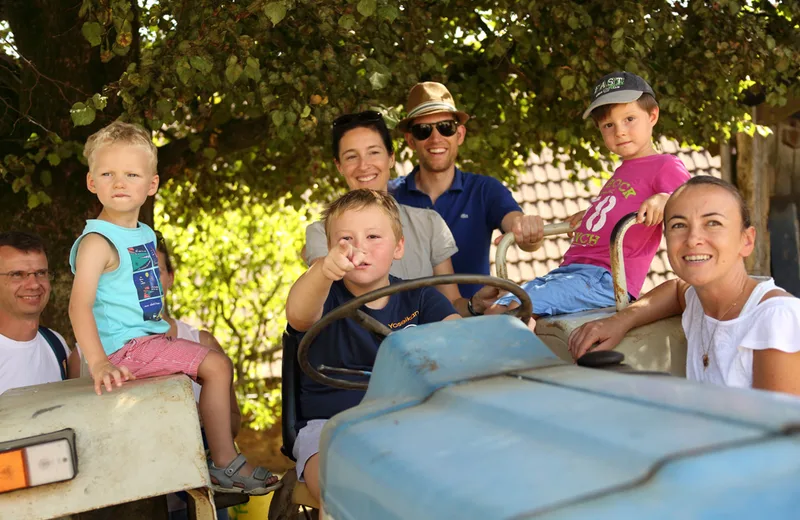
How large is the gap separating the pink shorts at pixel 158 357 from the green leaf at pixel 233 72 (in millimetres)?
1541

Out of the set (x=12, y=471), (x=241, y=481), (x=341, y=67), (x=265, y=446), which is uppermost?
(x=341, y=67)

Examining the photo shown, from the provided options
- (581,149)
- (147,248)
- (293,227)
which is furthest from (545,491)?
(293,227)

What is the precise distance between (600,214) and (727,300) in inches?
37.0

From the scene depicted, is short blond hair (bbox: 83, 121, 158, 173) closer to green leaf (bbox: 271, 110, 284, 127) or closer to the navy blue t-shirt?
the navy blue t-shirt

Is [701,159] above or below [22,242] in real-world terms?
above

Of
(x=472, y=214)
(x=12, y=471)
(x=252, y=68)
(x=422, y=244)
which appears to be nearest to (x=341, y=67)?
(x=252, y=68)

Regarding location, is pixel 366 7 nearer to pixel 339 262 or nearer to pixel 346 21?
pixel 346 21

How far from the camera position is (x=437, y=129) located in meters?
3.70

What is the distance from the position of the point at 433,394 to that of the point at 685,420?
0.53m

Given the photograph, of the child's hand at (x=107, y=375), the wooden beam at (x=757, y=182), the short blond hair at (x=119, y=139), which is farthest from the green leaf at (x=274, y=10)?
the wooden beam at (x=757, y=182)

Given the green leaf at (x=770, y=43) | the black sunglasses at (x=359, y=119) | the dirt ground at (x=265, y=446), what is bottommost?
the dirt ground at (x=265, y=446)

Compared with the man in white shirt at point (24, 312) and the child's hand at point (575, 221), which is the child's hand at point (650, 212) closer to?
the child's hand at point (575, 221)

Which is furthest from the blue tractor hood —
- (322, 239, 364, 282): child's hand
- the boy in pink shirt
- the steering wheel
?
the boy in pink shirt

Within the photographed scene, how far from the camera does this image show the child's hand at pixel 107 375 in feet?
7.35
